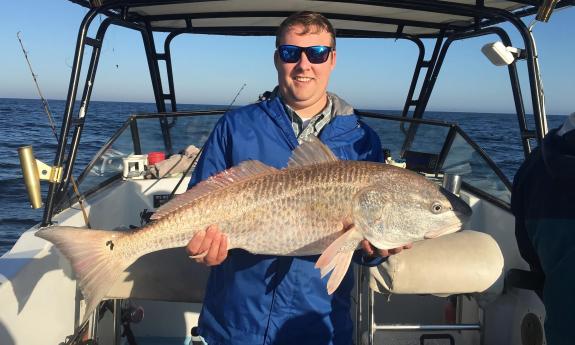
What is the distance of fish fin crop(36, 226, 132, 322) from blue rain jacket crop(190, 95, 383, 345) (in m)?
0.61

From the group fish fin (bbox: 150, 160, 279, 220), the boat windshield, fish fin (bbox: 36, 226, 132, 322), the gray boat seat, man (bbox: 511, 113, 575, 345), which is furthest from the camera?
the boat windshield

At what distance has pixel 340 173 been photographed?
2703 mm

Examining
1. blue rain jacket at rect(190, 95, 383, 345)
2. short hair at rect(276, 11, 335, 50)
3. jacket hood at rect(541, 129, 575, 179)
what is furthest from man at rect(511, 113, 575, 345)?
short hair at rect(276, 11, 335, 50)

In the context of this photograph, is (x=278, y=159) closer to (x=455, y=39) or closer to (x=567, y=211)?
(x=567, y=211)

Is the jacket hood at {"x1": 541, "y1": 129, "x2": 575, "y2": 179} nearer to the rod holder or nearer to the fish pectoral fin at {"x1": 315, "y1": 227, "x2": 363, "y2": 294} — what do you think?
the fish pectoral fin at {"x1": 315, "y1": 227, "x2": 363, "y2": 294}

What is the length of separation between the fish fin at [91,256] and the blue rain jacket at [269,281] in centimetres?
61

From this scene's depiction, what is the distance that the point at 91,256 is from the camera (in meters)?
2.67

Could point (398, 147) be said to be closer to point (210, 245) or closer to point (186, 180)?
point (186, 180)

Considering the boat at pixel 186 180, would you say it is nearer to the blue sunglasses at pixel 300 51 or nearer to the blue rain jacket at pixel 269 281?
the blue rain jacket at pixel 269 281

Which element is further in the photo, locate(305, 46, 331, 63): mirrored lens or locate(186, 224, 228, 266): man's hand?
locate(305, 46, 331, 63): mirrored lens

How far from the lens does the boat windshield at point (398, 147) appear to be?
4969 mm

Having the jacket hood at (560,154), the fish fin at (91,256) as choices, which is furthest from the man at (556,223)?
the fish fin at (91,256)

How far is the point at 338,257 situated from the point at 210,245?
2.41 feet

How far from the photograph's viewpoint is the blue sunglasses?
111 inches
